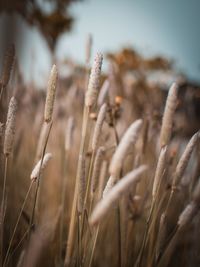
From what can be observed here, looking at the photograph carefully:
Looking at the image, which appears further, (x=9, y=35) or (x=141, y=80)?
(x=141, y=80)

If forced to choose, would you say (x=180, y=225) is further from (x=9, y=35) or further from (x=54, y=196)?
(x=54, y=196)

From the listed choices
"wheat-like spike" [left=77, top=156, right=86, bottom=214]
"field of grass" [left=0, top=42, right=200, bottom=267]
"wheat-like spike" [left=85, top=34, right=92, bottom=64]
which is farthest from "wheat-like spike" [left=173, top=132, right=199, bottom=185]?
"wheat-like spike" [left=85, top=34, right=92, bottom=64]

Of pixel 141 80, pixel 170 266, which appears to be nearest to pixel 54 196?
pixel 170 266

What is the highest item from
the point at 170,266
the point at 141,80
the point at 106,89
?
the point at 141,80

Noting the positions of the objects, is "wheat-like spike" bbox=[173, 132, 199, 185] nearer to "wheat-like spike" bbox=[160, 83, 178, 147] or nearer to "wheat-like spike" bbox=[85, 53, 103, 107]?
"wheat-like spike" bbox=[160, 83, 178, 147]

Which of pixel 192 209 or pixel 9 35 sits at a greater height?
pixel 9 35

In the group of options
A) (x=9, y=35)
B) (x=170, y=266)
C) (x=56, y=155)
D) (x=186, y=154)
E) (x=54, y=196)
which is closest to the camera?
(x=9, y=35)
